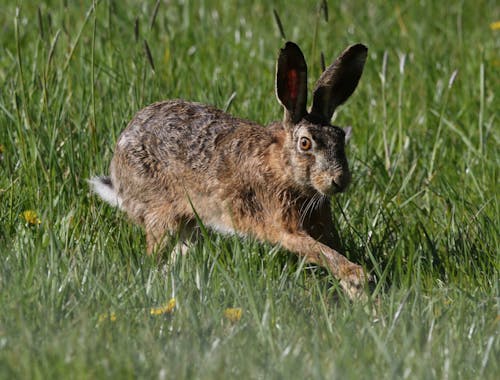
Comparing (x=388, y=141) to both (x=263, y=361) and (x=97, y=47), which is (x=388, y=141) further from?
(x=263, y=361)

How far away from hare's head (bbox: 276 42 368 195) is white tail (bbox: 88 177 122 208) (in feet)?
2.82

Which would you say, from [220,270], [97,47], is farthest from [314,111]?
[97,47]

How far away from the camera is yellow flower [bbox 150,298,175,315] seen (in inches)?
137

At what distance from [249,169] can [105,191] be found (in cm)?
67

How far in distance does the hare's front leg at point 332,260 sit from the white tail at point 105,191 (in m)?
0.83

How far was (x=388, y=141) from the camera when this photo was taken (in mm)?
5758

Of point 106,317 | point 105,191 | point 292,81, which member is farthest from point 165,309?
point 105,191

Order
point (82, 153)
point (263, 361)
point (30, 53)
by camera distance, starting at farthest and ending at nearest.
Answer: point (30, 53) → point (82, 153) → point (263, 361)

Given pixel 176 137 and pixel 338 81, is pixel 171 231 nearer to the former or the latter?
pixel 176 137

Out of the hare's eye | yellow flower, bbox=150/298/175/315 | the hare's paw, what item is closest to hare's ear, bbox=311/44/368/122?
the hare's eye

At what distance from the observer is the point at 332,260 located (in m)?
4.28

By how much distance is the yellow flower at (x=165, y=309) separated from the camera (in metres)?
3.47

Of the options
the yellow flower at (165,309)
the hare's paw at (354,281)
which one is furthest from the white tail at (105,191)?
the yellow flower at (165,309)

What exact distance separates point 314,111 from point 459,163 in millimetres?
1361
